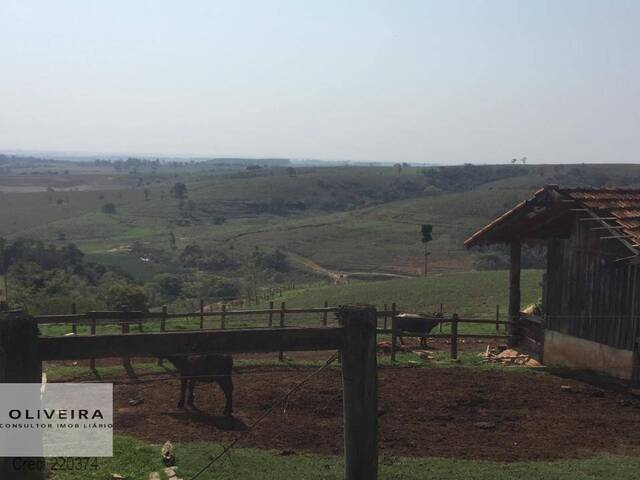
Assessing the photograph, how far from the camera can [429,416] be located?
39.3 feet

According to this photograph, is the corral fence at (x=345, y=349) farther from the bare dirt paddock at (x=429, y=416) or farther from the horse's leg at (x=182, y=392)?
the horse's leg at (x=182, y=392)

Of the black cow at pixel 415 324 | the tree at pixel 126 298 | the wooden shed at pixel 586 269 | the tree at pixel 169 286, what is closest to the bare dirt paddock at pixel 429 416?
the wooden shed at pixel 586 269

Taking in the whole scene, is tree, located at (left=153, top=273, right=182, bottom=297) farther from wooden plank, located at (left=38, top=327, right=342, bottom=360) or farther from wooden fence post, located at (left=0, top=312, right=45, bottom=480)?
wooden fence post, located at (left=0, top=312, right=45, bottom=480)

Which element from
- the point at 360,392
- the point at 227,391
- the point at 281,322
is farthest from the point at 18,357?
the point at 281,322

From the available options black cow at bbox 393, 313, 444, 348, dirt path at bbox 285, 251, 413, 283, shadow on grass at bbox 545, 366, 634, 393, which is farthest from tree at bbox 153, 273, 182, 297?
shadow on grass at bbox 545, 366, 634, 393

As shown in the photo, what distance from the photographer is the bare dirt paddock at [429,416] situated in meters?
10.2

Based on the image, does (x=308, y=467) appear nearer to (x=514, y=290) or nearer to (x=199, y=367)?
(x=199, y=367)

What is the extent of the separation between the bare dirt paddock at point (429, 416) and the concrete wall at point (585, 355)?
112 centimetres

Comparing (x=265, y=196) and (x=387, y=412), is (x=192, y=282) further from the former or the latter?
(x=265, y=196)

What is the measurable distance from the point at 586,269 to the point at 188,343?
569 inches

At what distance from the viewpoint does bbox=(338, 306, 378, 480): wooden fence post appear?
4602mm

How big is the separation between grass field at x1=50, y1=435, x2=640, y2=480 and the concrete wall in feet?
20.2

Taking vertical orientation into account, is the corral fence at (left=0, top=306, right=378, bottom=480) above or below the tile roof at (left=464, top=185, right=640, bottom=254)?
below

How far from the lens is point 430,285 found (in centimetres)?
4241
